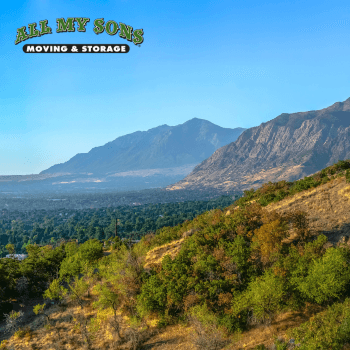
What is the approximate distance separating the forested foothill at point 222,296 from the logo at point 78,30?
28.1 meters

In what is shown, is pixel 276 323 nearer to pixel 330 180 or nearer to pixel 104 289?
pixel 104 289

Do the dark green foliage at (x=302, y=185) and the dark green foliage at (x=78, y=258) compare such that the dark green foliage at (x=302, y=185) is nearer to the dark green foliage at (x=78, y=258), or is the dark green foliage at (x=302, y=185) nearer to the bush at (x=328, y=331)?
the bush at (x=328, y=331)

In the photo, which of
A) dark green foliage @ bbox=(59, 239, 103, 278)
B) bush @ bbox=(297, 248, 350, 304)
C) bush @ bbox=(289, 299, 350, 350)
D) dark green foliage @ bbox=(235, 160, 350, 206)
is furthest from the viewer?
dark green foliage @ bbox=(235, 160, 350, 206)

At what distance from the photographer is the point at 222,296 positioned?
2241 cm

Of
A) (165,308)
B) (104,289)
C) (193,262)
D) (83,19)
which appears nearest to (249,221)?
(193,262)

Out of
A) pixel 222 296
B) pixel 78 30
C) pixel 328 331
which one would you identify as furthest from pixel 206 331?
pixel 78 30

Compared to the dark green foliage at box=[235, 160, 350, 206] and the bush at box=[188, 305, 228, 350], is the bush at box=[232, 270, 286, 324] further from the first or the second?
the dark green foliage at box=[235, 160, 350, 206]

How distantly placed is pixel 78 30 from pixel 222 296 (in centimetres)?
3853

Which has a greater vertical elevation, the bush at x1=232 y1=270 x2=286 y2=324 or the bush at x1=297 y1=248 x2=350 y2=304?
the bush at x1=297 y1=248 x2=350 y2=304

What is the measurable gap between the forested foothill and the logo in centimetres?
2814

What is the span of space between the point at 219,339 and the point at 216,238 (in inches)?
430

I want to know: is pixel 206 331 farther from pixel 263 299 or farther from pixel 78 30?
pixel 78 30

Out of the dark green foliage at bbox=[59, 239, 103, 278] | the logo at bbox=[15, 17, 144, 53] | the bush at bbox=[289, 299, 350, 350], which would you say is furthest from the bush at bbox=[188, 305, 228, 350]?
the logo at bbox=[15, 17, 144, 53]

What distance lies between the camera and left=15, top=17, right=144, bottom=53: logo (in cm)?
3575
